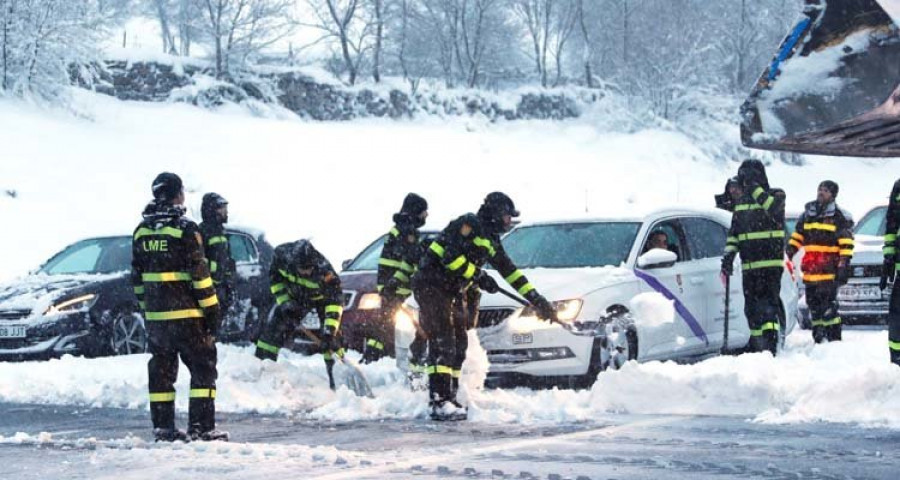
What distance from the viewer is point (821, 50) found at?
5680mm

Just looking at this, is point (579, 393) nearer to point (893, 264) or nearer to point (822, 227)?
point (893, 264)

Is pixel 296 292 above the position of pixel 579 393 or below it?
above

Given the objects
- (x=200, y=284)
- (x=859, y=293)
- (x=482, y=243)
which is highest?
(x=482, y=243)

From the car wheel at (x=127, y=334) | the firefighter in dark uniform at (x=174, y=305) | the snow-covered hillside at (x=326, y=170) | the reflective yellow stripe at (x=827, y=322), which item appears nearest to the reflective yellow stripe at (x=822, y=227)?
the reflective yellow stripe at (x=827, y=322)

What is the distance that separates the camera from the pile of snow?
10906 mm

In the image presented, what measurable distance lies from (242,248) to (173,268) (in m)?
8.56

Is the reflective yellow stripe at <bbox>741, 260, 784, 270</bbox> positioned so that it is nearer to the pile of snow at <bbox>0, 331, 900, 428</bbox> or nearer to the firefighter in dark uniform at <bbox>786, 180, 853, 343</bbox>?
the pile of snow at <bbox>0, 331, 900, 428</bbox>

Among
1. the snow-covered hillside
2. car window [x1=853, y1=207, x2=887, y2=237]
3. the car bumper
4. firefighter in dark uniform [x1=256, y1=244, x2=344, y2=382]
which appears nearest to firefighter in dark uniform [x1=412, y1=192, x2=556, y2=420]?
firefighter in dark uniform [x1=256, y1=244, x2=344, y2=382]

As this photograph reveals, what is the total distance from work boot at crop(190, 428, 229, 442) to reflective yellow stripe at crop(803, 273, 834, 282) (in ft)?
26.4

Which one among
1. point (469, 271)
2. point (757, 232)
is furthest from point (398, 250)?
point (757, 232)

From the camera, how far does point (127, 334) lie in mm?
16172

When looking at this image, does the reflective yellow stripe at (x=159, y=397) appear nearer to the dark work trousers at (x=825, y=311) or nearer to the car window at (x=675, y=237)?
the car window at (x=675, y=237)

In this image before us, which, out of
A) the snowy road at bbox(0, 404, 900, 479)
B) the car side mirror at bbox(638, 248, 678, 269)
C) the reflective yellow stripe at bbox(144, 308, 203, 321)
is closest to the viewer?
the snowy road at bbox(0, 404, 900, 479)

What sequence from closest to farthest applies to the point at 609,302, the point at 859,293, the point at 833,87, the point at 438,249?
the point at 833,87 < the point at 438,249 < the point at 609,302 < the point at 859,293
